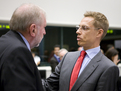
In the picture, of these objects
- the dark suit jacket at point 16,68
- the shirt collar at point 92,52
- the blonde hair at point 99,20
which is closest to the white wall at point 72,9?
the blonde hair at point 99,20

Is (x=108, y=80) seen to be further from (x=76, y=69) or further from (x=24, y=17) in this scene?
(x=24, y=17)

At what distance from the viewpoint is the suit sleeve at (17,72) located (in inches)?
31.5

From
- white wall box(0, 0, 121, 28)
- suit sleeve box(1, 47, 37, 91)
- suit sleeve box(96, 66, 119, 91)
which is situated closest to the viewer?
suit sleeve box(1, 47, 37, 91)

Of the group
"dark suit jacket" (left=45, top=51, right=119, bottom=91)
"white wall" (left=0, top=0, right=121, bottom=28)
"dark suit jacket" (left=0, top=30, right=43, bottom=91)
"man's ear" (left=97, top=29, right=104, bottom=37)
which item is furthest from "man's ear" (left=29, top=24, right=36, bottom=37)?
"white wall" (left=0, top=0, right=121, bottom=28)

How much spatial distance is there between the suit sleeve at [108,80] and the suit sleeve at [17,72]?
62cm

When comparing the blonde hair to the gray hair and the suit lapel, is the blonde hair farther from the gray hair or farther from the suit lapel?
the gray hair

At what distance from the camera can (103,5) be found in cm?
611

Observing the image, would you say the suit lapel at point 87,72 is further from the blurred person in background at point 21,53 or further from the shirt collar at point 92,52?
the blurred person in background at point 21,53

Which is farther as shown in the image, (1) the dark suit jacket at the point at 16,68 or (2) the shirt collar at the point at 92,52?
(2) the shirt collar at the point at 92,52

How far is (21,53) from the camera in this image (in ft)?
2.78

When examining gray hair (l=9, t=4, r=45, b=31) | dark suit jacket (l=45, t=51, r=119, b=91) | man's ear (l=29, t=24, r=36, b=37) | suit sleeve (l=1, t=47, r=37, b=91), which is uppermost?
gray hair (l=9, t=4, r=45, b=31)

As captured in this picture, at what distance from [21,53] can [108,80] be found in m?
0.77

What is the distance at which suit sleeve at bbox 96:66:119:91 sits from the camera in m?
1.27

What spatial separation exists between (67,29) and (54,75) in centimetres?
543
